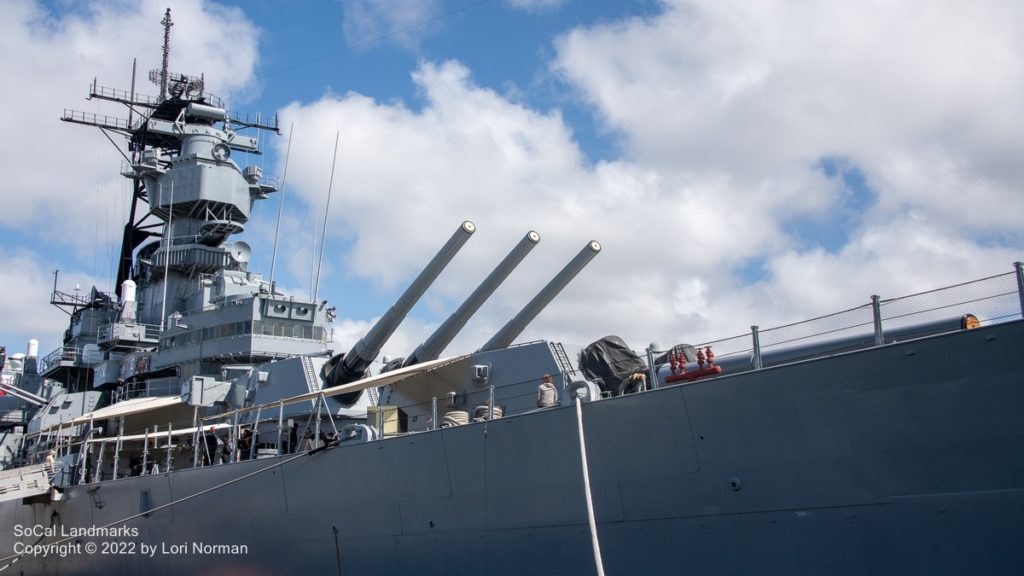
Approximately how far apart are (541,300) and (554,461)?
13.2 ft

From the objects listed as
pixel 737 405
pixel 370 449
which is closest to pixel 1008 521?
pixel 737 405

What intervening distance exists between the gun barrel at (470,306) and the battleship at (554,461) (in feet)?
0.13

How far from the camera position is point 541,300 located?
1323 centimetres

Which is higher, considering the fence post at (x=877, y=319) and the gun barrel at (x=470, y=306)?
the gun barrel at (x=470, y=306)

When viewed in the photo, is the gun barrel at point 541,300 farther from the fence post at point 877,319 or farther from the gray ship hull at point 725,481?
the fence post at point 877,319

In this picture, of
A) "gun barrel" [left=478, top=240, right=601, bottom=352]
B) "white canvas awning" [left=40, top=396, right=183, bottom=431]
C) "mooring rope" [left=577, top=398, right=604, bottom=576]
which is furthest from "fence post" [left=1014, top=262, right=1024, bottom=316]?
"white canvas awning" [left=40, top=396, right=183, bottom=431]

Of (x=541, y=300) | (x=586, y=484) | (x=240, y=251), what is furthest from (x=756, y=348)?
A: (x=240, y=251)

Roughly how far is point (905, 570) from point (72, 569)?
695 inches

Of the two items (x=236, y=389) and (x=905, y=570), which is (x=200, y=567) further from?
(x=905, y=570)

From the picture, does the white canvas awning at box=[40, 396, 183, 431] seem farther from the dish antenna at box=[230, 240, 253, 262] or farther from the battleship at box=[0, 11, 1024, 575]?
the dish antenna at box=[230, 240, 253, 262]

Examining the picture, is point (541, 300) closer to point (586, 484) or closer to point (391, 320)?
point (391, 320)

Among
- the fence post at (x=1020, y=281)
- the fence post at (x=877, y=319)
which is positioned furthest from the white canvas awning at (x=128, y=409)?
the fence post at (x=1020, y=281)

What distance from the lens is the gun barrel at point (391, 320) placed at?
13.7 meters

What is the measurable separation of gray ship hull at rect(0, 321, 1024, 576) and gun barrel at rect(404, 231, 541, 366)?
2669 millimetres
